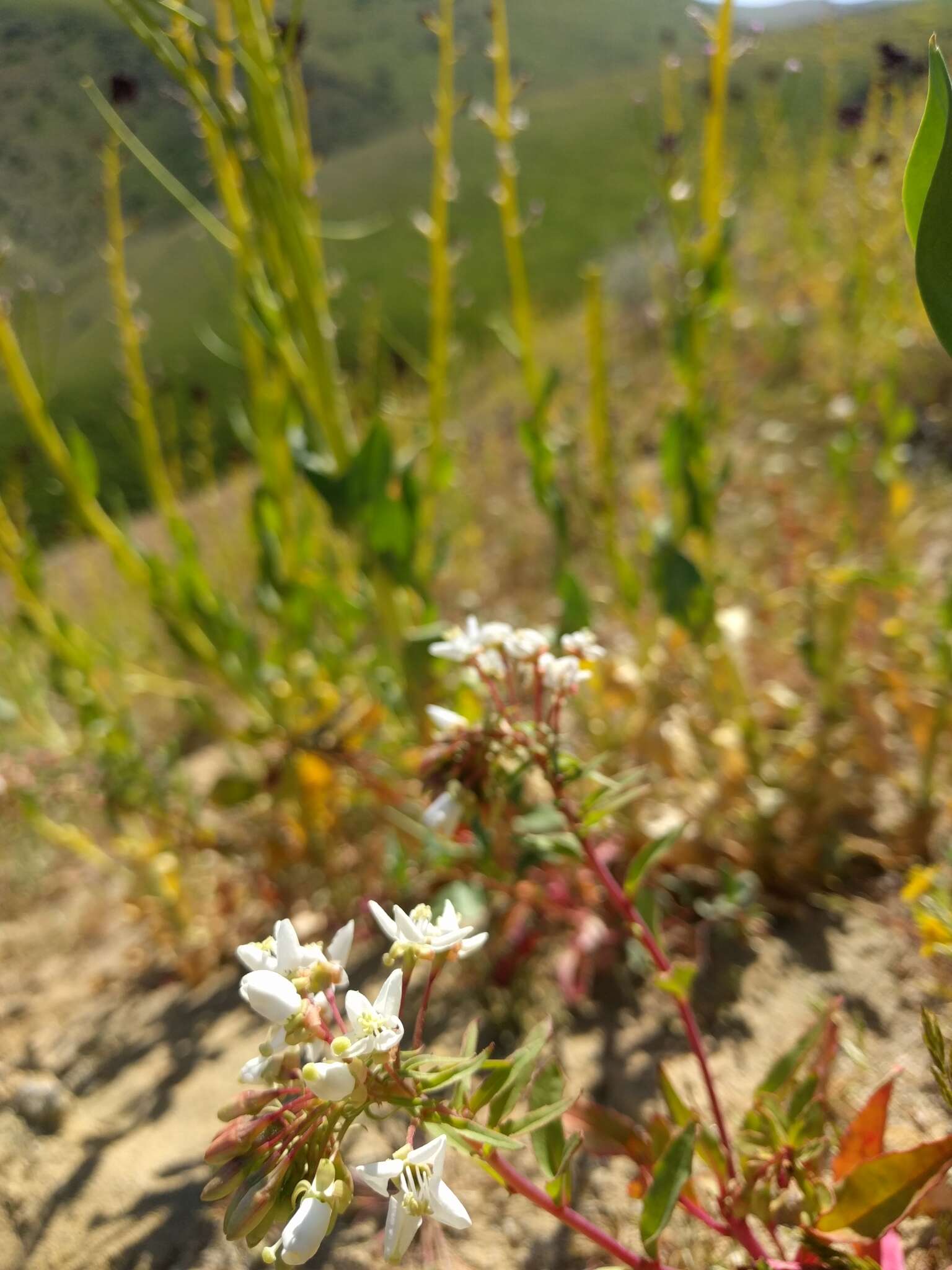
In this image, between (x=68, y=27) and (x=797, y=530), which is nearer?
(x=68, y=27)

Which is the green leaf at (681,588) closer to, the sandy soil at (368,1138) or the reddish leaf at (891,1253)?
the sandy soil at (368,1138)

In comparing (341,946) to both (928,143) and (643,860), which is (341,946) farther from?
(928,143)

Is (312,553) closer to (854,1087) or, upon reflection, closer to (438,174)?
(438,174)

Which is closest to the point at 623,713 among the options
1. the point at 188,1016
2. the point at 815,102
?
the point at 188,1016

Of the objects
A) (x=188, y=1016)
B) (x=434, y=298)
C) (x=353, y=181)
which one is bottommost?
(x=188, y=1016)

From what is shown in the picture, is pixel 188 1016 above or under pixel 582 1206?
under

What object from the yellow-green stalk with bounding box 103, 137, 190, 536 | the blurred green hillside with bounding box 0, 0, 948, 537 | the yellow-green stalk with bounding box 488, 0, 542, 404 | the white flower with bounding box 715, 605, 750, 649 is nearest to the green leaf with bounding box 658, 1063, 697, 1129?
the white flower with bounding box 715, 605, 750, 649
